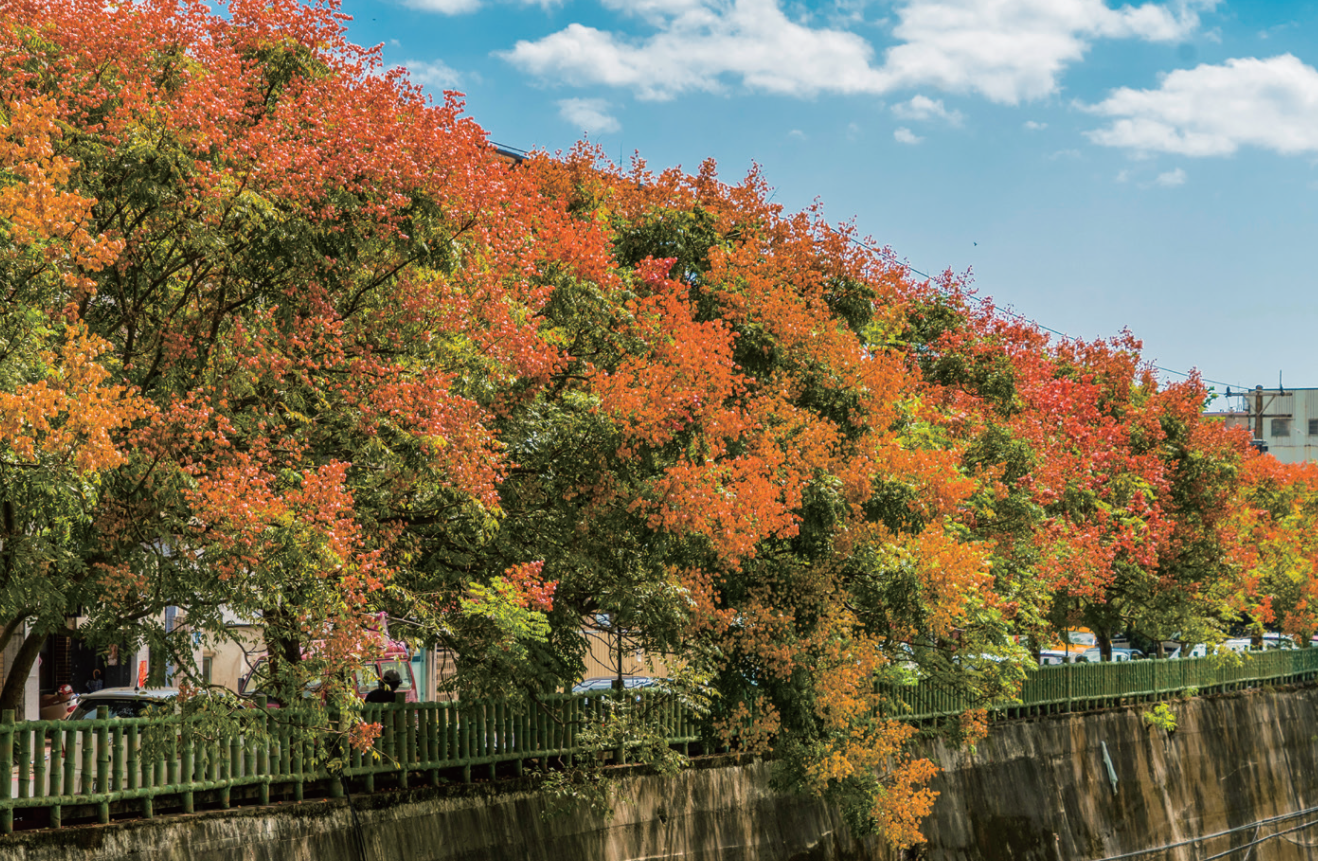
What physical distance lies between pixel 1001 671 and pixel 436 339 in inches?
553

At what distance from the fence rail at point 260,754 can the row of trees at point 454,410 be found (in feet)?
2.95

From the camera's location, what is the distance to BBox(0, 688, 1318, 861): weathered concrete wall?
576 inches

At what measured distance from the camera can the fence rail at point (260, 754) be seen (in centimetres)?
1284

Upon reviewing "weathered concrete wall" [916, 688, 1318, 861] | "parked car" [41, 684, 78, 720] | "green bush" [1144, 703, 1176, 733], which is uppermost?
"parked car" [41, 684, 78, 720]

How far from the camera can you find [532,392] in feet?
53.9

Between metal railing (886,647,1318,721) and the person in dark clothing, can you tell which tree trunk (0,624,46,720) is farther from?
metal railing (886,647,1318,721)

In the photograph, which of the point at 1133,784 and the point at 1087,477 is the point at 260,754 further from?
the point at 1133,784

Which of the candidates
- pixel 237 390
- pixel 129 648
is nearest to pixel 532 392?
pixel 237 390

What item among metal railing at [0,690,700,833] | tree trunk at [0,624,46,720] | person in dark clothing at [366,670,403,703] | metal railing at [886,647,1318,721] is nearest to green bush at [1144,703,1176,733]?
metal railing at [886,647,1318,721]

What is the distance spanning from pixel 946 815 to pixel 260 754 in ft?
55.3

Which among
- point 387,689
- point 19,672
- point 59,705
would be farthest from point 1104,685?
point 19,672

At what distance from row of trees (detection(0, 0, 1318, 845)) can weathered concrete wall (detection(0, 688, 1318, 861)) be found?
5.84 ft

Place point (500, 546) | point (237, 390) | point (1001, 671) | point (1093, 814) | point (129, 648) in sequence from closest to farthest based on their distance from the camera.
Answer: point (237, 390) → point (129, 648) → point (500, 546) → point (1001, 671) → point (1093, 814)

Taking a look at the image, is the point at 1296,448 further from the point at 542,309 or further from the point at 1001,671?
the point at 542,309
